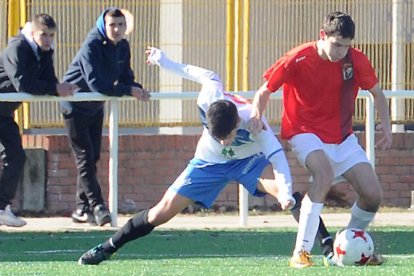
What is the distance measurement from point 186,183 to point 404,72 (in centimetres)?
591

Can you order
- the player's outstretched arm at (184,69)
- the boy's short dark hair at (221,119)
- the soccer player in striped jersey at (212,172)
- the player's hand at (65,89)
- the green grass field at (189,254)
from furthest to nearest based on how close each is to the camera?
1. the player's hand at (65,89)
2. the player's outstretched arm at (184,69)
3. the soccer player in striped jersey at (212,172)
4. the green grass field at (189,254)
5. the boy's short dark hair at (221,119)

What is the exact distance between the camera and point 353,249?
30.0 feet

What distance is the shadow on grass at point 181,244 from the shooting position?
10.4 metres

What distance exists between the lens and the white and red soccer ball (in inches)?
360

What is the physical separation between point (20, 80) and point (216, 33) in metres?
3.25

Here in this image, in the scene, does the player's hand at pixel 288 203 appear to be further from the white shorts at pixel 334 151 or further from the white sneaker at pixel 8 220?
the white sneaker at pixel 8 220

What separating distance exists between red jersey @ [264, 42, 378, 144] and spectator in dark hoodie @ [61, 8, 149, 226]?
8.84ft

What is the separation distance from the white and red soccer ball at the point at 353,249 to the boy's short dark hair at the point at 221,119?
43.9 inches

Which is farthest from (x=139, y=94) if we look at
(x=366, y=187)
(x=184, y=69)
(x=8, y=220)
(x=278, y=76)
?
(x=366, y=187)

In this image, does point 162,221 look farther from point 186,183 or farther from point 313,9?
point 313,9

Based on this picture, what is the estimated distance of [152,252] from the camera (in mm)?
10656

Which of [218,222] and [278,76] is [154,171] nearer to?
[218,222]

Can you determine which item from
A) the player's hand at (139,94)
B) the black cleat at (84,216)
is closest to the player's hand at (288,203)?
the player's hand at (139,94)

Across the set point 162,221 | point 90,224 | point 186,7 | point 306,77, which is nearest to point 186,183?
point 162,221
